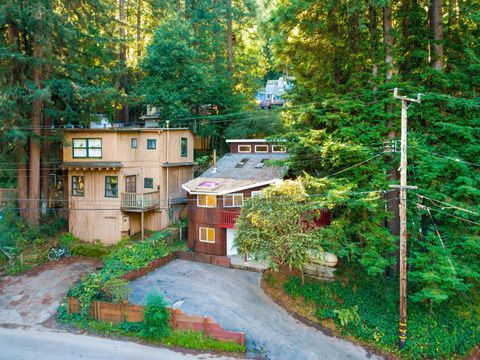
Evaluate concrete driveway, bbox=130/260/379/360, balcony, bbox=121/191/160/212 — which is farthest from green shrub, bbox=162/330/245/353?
balcony, bbox=121/191/160/212

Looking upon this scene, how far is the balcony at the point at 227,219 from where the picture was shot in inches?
773

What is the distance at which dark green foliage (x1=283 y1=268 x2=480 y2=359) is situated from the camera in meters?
13.8

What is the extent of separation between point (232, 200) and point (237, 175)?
227 centimetres

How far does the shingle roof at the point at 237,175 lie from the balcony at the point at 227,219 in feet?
4.09

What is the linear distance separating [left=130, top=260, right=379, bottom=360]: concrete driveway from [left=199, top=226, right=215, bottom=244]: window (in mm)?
1951

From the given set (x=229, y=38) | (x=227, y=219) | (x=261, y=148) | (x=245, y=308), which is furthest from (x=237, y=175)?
(x=229, y=38)

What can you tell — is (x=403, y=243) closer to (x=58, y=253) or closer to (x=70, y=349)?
(x=70, y=349)

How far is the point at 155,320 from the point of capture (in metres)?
13.3

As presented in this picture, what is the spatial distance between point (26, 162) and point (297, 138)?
16.8 metres

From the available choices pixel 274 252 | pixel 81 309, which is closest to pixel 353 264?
pixel 274 252

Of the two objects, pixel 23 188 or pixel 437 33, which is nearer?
pixel 437 33

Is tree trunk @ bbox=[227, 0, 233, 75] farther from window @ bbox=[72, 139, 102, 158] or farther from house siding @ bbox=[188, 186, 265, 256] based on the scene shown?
house siding @ bbox=[188, 186, 265, 256]

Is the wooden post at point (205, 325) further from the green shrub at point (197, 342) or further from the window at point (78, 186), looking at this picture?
the window at point (78, 186)

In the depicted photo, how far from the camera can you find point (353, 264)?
1747cm
